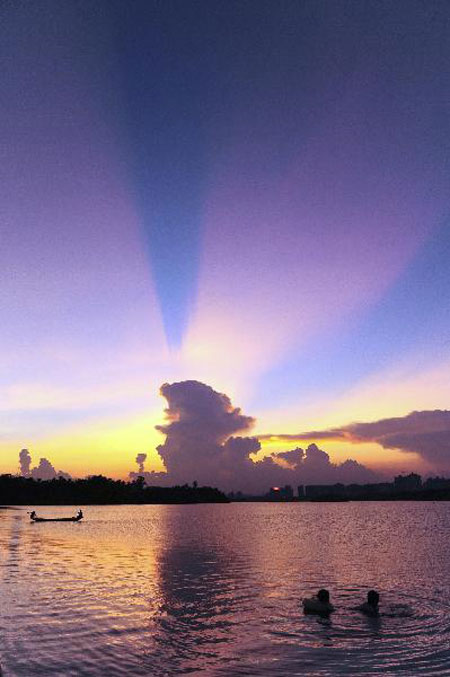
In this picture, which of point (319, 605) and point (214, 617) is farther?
point (214, 617)

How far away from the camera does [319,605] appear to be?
3566 cm

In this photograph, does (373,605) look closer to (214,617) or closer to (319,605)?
(319,605)

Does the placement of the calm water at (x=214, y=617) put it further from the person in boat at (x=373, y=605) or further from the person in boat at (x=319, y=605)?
the person in boat at (x=373, y=605)

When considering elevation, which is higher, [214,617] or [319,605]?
[319,605]

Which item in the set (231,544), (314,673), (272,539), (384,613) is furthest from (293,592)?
(272,539)

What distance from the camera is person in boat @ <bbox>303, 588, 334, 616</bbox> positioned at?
35.5 m

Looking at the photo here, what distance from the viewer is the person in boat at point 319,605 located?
35.5 m

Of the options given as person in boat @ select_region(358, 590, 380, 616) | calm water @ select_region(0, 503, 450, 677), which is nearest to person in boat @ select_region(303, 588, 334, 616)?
calm water @ select_region(0, 503, 450, 677)

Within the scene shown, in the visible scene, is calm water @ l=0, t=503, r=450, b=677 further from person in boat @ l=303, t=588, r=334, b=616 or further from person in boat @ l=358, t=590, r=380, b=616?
person in boat @ l=358, t=590, r=380, b=616

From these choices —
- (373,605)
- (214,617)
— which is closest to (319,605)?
(373,605)

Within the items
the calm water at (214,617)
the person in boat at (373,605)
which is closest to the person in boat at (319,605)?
the calm water at (214,617)

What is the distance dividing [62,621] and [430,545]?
84925 millimetres

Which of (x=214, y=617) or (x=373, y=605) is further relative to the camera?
(x=214, y=617)

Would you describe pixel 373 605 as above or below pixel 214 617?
above
